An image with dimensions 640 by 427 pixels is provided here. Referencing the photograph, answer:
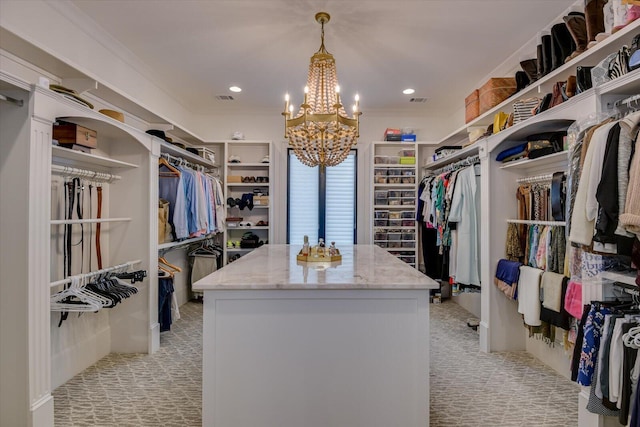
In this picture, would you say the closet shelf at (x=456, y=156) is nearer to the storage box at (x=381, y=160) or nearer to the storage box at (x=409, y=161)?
the storage box at (x=409, y=161)

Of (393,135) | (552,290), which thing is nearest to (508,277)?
(552,290)

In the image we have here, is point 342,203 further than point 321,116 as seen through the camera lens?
Yes

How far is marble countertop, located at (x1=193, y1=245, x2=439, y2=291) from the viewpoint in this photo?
1.63 metres

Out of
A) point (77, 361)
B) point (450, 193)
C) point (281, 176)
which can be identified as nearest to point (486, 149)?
point (450, 193)

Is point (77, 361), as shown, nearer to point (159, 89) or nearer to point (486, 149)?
point (159, 89)

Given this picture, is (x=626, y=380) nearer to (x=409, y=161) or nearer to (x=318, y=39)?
(x=318, y=39)

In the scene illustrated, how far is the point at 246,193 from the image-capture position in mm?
4828

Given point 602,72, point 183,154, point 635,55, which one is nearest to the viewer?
point 635,55

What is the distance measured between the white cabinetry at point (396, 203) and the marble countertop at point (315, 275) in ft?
7.47

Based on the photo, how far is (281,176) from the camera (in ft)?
16.2

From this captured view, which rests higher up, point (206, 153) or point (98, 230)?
point (206, 153)

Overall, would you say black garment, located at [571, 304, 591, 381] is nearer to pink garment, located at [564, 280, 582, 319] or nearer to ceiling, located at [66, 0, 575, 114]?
pink garment, located at [564, 280, 582, 319]

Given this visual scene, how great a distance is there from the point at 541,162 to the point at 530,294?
3.38 ft

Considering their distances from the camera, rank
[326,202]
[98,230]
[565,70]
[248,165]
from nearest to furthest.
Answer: [565,70] → [98,230] → [248,165] → [326,202]
